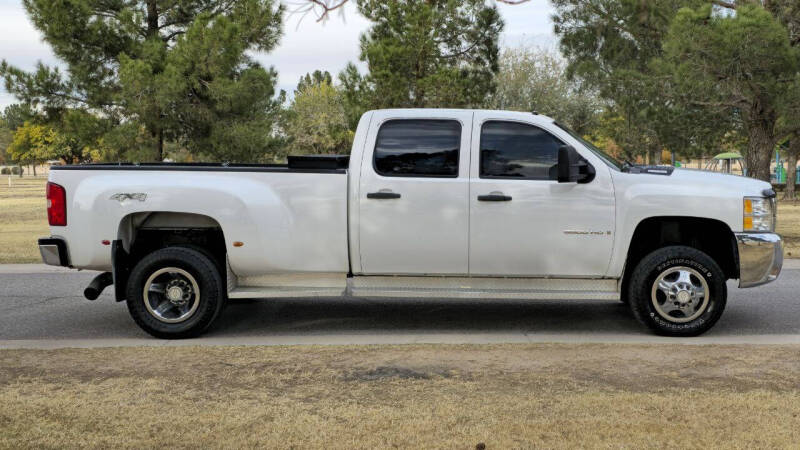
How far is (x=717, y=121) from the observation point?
40.7m

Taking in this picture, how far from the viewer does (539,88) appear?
56.4 metres

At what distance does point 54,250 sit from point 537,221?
169 inches

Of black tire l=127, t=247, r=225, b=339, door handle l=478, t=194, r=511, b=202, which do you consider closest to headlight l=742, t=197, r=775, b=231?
door handle l=478, t=194, r=511, b=202

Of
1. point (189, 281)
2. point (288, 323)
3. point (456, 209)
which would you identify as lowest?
point (288, 323)

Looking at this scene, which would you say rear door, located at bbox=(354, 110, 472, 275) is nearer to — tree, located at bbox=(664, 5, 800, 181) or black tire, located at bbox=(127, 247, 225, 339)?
black tire, located at bbox=(127, 247, 225, 339)

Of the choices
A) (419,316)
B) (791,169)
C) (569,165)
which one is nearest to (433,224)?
(569,165)

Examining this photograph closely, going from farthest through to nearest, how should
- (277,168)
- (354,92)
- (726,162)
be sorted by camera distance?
(726,162), (354,92), (277,168)

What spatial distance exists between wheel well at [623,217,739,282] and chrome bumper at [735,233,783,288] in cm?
26

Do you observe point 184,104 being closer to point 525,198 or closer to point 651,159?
point 525,198

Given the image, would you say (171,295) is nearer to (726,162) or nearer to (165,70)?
(165,70)

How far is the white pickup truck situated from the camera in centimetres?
740

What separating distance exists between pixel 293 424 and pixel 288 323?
142 inches

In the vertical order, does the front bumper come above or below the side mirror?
below

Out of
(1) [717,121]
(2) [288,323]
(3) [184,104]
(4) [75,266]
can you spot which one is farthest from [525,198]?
(1) [717,121]
